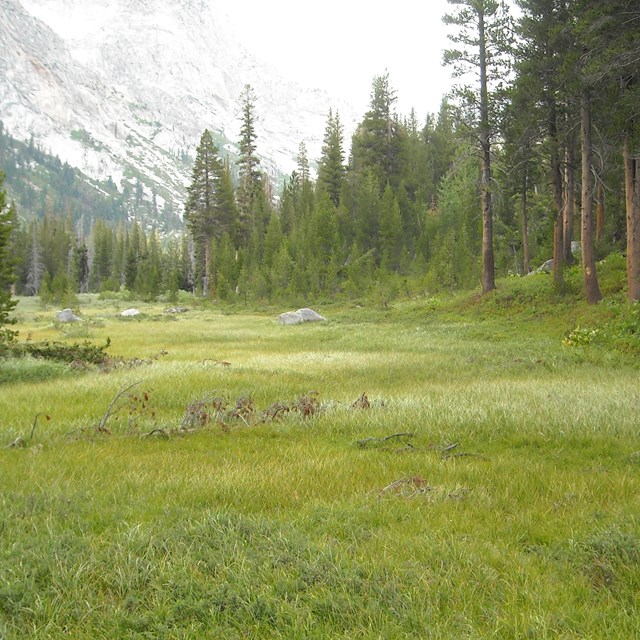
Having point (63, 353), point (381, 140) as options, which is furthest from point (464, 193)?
point (63, 353)

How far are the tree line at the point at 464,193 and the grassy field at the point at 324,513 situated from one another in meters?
13.2

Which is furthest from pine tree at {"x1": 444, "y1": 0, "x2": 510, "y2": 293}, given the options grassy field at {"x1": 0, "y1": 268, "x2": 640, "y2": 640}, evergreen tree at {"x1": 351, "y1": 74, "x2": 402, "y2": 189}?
evergreen tree at {"x1": 351, "y1": 74, "x2": 402, "y2": 189}

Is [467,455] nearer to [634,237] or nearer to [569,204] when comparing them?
[634,237]

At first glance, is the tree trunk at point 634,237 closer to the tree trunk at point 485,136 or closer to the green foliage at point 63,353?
the tree trunk at point 485,136

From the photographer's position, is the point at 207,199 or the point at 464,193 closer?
the point at 464,193

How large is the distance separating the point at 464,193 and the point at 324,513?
54.6 m

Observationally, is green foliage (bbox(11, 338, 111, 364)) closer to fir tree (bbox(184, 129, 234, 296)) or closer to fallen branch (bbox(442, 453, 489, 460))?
fallen branch (bbox(442, 453, 489, 460))

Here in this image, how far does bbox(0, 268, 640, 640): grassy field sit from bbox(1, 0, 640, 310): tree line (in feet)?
43.5

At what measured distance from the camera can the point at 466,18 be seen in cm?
2619

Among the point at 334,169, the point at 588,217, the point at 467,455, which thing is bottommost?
the point at 467,455

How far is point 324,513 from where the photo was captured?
4363 millimetres

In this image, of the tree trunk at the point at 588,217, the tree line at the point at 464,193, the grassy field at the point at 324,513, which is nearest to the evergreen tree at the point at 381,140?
the tree line at the point at 464,193

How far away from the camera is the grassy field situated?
3.04 m

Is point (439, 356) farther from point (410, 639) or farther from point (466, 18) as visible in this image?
point (466, 18)
